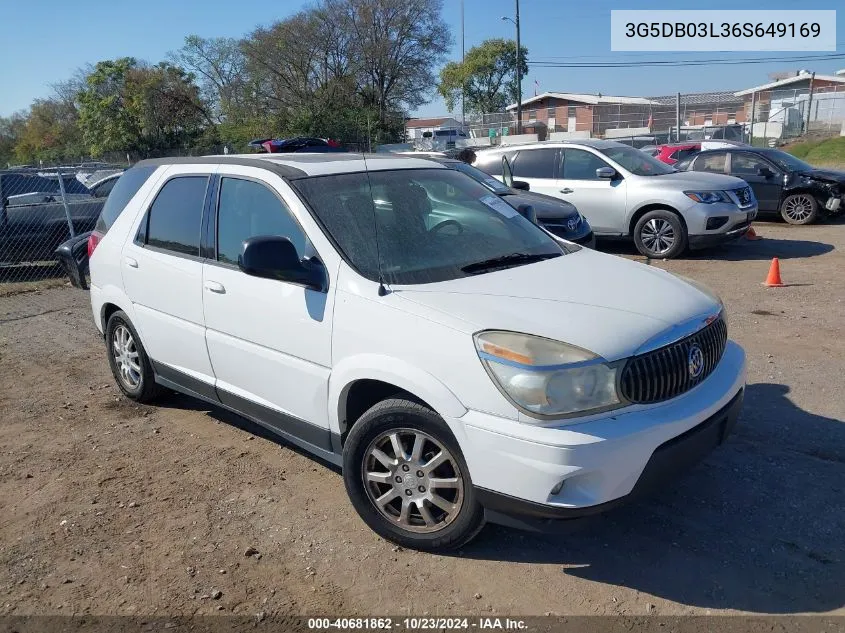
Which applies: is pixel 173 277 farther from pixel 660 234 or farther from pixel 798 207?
pixel 798 207

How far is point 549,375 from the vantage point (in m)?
2.94

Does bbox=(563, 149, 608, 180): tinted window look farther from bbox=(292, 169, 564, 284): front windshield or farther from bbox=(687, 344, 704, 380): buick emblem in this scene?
bbox=(687, 344, 704, 380): buick emblem

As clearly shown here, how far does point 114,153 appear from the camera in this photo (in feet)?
147

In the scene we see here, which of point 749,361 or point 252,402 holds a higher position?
point 252,402

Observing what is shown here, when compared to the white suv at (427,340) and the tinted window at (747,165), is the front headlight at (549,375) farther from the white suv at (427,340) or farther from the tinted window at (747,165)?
the tinted window at (747,165)

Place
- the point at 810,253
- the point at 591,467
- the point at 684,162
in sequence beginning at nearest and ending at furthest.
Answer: the point at 591,467, the point at 810,253, the point at 684,162

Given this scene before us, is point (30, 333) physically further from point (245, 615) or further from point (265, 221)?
point (245, 615)

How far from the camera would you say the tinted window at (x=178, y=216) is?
4.54 meters

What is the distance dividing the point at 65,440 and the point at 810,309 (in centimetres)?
695

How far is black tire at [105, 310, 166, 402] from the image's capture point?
5.25 meters

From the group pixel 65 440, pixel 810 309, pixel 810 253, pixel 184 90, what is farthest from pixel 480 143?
pixel 65 440

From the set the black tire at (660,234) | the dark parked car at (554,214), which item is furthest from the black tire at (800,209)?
the dark parked car at (554,214)

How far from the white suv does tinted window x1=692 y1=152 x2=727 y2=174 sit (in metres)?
10.7

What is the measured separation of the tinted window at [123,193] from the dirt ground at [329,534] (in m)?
1.41
